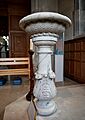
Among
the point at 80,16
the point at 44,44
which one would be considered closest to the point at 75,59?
the point at 80,16

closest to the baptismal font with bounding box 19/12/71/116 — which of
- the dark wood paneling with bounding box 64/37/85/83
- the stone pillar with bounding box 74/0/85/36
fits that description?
the dark wood paneling with bounding box 64/37/85/83

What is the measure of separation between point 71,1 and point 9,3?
2.56 metres

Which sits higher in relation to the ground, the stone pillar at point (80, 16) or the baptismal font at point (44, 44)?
the stone pillar at point (80, 16)

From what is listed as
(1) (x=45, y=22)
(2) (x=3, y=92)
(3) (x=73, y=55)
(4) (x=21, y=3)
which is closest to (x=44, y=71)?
(1) (x=45, y=22)

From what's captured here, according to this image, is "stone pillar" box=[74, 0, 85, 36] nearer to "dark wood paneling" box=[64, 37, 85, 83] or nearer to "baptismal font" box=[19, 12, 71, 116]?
"dark wood paneling" box=[64, 37, 85, 83]

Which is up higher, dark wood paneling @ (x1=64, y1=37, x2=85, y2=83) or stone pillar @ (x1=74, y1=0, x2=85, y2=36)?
stone pillar @ (x1=74, y1=0, x2=85, y2=36)

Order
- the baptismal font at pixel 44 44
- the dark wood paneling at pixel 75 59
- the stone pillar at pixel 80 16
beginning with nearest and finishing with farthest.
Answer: the baptismal font at pixel 44 44
the dark wood paneling at pixel 75 59
the stone pillar at pixel 80 16

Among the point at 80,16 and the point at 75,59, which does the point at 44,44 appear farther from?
the point at 80,16

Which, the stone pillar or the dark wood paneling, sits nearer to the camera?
the dark wood paneling

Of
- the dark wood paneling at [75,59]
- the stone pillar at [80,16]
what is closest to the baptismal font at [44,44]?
the dark wood paneling at [75,59]

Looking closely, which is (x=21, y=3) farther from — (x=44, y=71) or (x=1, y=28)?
(x=44, y=71)

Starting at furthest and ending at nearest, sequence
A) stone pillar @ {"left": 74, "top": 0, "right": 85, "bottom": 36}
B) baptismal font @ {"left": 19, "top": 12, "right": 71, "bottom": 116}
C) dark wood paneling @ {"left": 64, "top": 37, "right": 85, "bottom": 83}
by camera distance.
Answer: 1. stone pillar @ {"left": 74, "top": 0, "right": 85, "bottom": 36}
2. dark wood paneling @ {"left": 64, "top": 37, "right": 85, "bottom": 83}
3. baptismal font @ {"left": 19, "top": 12, "right": 71, "bottom": 116}

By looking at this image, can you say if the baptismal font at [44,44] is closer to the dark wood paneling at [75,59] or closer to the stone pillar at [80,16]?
the dark wood paneling at [75,59]

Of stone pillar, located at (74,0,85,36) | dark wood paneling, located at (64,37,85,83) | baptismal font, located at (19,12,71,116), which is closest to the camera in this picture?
baptismal font, located at (19,12,71,116)
